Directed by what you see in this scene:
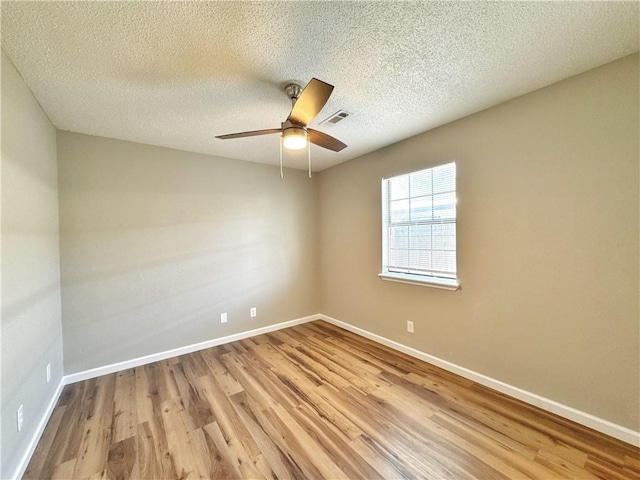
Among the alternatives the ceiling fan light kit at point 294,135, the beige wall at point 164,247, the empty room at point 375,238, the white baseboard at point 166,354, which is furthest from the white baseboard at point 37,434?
the ceiling fan light kit at point 294,135

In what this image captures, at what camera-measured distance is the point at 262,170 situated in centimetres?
379

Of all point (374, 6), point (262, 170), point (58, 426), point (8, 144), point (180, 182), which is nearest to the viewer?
point (374, 6)

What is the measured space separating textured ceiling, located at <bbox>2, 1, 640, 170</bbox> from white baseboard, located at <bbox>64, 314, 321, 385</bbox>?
245 centimetres

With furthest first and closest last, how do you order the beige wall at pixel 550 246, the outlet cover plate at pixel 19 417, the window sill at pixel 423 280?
the window sill at pixel 423 280, the beige wall at pixel 550 246, the outlet cover plate at pixel 19 417

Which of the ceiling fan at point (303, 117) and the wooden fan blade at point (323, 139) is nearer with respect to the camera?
the ceiling fan at point (303, 117)

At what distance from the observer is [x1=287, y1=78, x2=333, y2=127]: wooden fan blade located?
1426 mm

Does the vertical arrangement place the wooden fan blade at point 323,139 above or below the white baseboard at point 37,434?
above

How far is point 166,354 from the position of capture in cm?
302

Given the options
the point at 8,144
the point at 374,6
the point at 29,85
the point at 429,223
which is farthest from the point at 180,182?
the point at 429,223

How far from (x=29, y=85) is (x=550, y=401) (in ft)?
14.7

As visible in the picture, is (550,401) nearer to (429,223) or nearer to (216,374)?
(429,223)

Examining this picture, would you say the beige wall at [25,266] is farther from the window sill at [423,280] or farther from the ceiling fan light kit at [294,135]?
the window sill at [423,280]

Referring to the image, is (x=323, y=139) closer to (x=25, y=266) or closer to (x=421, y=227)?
(x=421, y=227)

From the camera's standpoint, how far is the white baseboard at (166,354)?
8.53 ft
